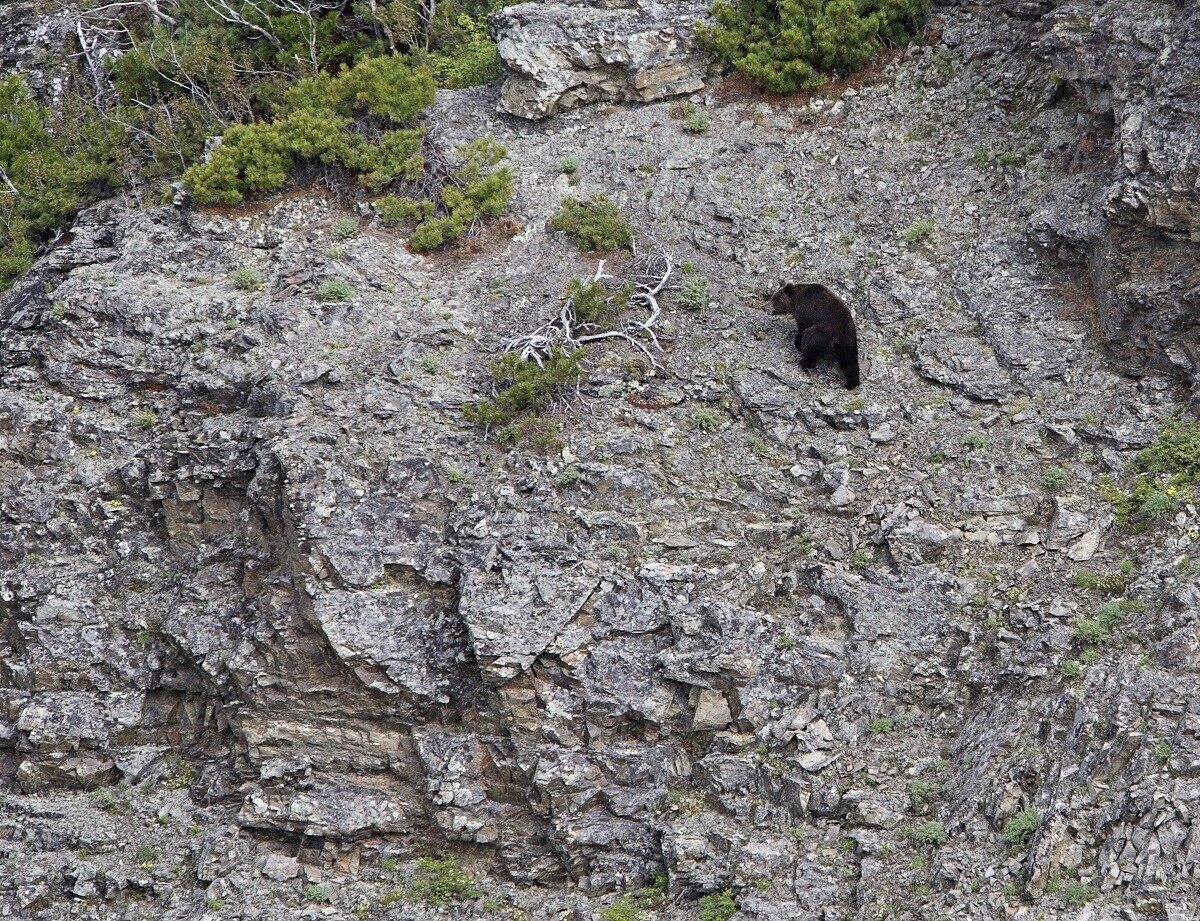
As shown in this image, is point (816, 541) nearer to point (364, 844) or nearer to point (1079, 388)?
point (1079, 388)

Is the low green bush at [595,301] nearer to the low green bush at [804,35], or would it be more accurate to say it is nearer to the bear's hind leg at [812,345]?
the bear's hind leg at [812,345]

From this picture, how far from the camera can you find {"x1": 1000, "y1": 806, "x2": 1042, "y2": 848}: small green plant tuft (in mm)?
9352

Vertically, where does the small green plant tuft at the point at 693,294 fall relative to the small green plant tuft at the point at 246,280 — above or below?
below

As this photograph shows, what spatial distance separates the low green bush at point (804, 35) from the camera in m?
16.5

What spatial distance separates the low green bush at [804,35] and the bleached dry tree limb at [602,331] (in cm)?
386

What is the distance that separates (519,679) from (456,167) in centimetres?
794

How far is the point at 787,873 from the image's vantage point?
1035 cm

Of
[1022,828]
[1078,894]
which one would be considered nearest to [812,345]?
[1022,828]

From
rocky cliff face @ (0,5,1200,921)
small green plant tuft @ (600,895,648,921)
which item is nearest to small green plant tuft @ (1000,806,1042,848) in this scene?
rocky cliff face @ (0,5,1200,921)

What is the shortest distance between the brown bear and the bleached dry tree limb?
5.71 ft

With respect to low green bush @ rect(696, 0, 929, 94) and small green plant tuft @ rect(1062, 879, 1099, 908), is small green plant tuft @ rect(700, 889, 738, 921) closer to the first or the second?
small green plant tuft @ rect(1062, 879, 1099, 908)

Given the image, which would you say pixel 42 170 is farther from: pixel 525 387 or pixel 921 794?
pixel 921 794

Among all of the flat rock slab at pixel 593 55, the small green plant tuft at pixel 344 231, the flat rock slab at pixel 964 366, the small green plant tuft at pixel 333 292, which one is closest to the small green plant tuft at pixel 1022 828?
the flat rock slab at pixel 964 366

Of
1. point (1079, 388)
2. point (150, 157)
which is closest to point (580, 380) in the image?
point (1079, 388)
